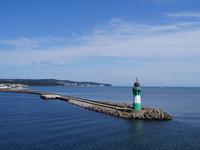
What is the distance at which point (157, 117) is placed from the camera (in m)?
42.8

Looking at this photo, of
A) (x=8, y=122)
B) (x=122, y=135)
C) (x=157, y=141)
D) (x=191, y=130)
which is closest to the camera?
(x=157, y=141)

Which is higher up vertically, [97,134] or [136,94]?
[136,94]

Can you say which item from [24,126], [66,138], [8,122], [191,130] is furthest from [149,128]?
[8,122]

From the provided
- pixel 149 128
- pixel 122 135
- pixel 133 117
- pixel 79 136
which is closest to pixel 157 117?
pixel 133 117

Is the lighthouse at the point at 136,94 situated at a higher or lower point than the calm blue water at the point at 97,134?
higher

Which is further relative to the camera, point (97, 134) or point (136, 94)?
point (136, 94)

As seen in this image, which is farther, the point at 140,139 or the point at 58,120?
the point at 58,120

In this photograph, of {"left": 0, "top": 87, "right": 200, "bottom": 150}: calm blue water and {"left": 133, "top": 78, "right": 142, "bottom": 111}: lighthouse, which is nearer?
{"left": 0, "top": 87, "right": 200, "bottom": 150}: calm blue water

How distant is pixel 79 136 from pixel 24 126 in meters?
8.39

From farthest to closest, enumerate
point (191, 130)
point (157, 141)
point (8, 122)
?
point (8, 122) < point (191, 130) < point (157, 141)

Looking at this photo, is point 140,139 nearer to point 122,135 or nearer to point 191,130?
point 122,135

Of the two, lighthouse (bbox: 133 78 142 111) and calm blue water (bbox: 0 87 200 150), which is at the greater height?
lighthouse (bbox: 133 78 142 111)

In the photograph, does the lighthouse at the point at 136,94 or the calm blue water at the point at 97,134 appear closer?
the calm blue water at the point at 97,134

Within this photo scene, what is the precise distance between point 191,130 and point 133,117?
8911mm
